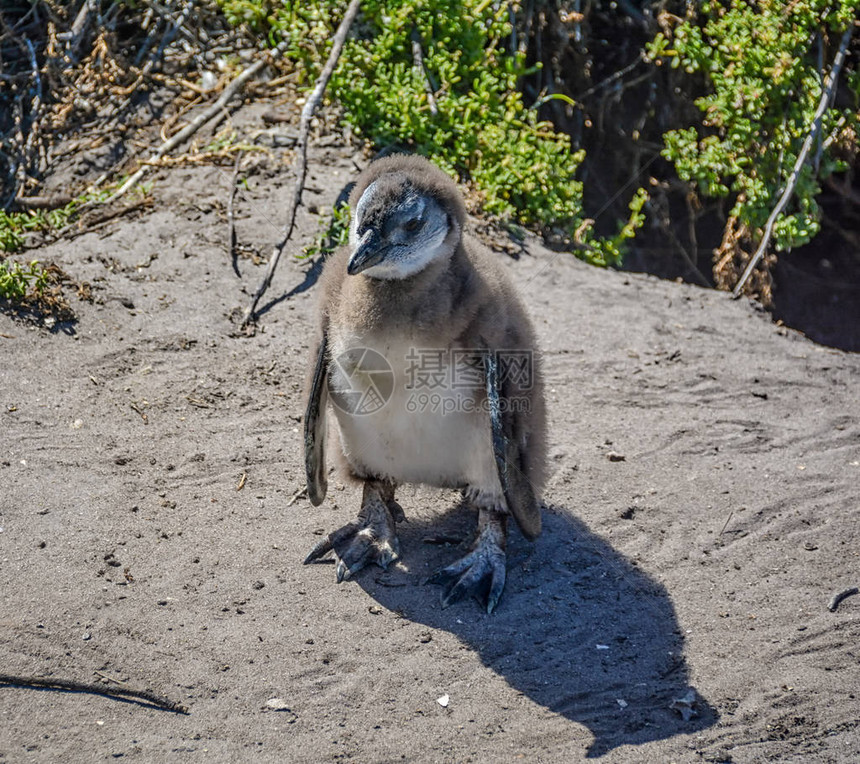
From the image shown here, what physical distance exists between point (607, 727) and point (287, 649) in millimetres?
1082

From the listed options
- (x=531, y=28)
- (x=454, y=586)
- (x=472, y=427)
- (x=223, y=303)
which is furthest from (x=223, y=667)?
(x=531, y=28)

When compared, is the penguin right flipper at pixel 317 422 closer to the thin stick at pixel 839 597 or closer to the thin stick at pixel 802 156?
the thin stick at pixel 839 597

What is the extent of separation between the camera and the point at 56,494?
12.9 feet

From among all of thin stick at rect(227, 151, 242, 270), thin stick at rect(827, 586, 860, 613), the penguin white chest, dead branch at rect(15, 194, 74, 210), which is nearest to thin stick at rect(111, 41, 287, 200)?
dead branch at rect(15, 194, 74, 210)

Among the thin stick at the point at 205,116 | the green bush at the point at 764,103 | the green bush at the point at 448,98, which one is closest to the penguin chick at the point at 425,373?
the green bush at the point at 448,98

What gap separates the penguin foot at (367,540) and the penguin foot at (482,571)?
0.23 meters

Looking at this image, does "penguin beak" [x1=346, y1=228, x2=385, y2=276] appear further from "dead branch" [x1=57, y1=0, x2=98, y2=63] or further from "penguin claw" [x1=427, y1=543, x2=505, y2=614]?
"dead branch" [x1=57, y1=0, x2=98, y2=63]

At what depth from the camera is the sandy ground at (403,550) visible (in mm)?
3049

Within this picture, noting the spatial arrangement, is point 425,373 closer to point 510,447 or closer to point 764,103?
point 510,447

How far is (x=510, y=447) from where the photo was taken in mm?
3547

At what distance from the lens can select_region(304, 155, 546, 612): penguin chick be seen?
3355mm

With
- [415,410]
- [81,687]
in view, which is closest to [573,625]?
[415,410]

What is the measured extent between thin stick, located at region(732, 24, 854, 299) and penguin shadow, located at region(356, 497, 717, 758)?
3.02 m

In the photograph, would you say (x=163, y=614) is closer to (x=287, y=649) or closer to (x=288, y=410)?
(x=287, y=649)
